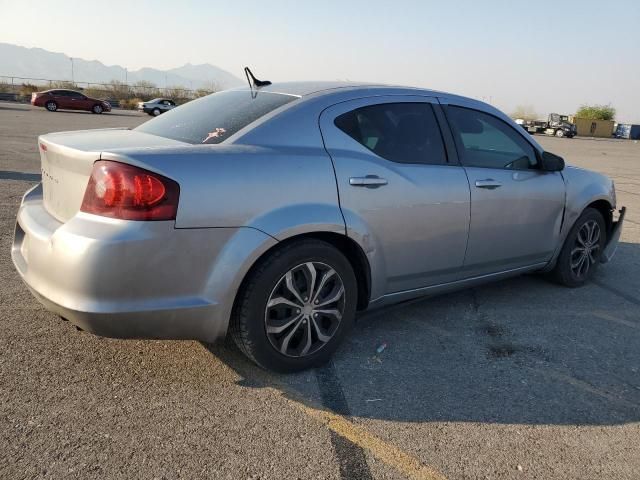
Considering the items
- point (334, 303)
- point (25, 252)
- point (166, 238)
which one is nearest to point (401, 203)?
point (334, 303)

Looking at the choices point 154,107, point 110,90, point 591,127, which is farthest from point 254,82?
point 591,127

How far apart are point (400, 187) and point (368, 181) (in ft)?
0.83

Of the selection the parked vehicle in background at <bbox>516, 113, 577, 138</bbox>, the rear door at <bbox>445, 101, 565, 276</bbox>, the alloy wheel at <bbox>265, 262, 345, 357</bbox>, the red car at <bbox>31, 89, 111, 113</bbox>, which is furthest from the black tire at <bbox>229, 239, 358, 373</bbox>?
the parked vehicle in background at <bbox>516, 113, 577, 138</bbox>

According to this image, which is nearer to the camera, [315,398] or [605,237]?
[315,398]

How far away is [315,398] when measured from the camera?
287cm

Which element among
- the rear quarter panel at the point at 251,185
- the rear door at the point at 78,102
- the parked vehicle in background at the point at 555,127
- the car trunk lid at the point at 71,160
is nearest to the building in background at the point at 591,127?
the parked vehicle in background at the point at 555,127

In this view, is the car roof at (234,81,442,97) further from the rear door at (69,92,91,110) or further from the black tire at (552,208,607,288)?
the rear door at (69,92,91,110)

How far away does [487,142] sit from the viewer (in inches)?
160

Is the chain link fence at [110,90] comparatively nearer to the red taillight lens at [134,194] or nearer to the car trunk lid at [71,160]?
the car trunk lid at [71,160]

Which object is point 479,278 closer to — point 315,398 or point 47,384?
point 315,398

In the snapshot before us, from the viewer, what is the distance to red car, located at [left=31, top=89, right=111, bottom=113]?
36.6 m

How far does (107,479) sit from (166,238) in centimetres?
104

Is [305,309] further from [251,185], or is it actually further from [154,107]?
[154,107]

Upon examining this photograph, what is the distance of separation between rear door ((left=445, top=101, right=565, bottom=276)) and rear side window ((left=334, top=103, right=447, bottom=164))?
0.22 meters
